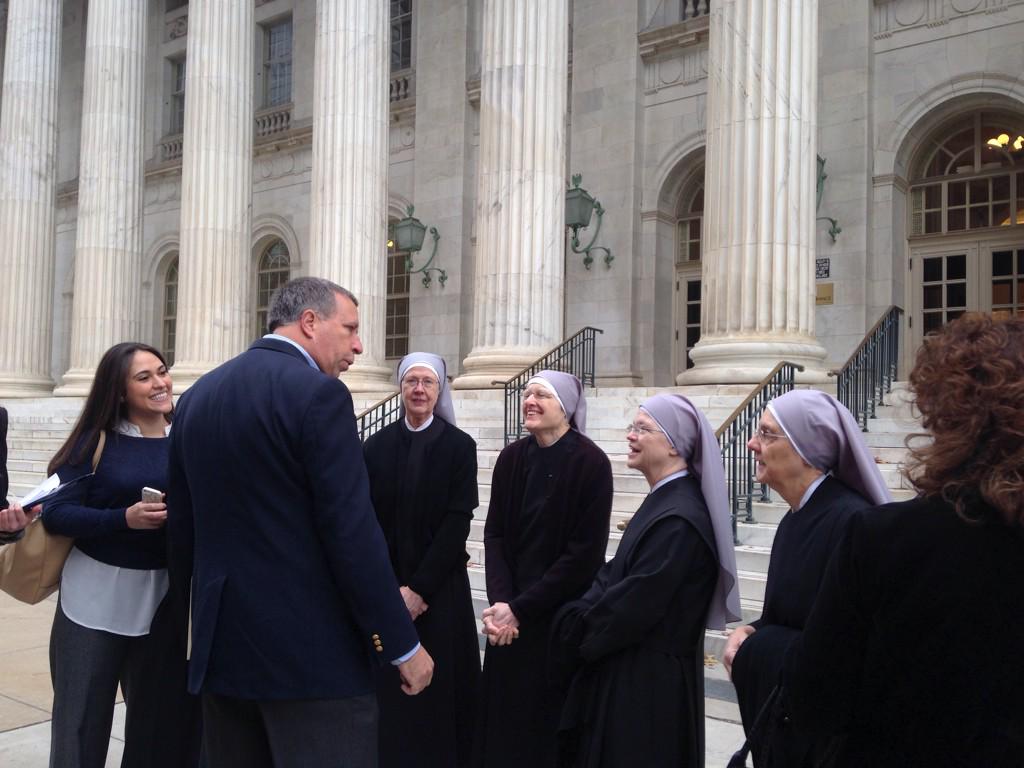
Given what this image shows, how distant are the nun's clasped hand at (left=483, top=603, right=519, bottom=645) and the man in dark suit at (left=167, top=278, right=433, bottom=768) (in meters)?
1.28

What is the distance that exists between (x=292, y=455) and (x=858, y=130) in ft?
44.9

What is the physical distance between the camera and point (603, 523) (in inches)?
167

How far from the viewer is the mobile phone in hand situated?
3516 millimetres

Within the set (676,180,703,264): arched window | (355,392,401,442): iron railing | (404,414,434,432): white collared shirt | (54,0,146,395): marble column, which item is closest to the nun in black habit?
(404,414,434,432): white collared shirt

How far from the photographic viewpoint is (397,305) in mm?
20578

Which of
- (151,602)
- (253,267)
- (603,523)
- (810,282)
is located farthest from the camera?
(253,267)

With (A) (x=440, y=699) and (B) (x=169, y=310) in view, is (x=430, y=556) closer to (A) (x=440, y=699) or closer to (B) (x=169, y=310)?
(A) (x=440, y=699)

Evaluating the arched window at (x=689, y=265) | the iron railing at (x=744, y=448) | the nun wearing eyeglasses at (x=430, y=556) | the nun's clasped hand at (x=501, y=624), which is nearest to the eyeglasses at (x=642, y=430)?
the nun's clasped hand at (x=501, y=624)

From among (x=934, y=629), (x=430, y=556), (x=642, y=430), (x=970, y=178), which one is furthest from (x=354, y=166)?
(x=934, y=629)

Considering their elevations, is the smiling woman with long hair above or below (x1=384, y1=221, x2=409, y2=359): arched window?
below

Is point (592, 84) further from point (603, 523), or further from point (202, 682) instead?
point (202, 682)

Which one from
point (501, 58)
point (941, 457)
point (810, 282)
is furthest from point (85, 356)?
point (941, 457)

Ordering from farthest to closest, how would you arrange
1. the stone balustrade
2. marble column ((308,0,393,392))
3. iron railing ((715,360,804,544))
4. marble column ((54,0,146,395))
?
the stone balustrade < marble column ((54,0,146,395)) < marble column ((308,0,393,392)) < iron railing ((715,360,804,544))

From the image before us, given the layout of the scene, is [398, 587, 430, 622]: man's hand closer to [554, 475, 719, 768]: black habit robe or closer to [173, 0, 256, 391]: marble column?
[554, 475, 719, 768]: black habit robe
